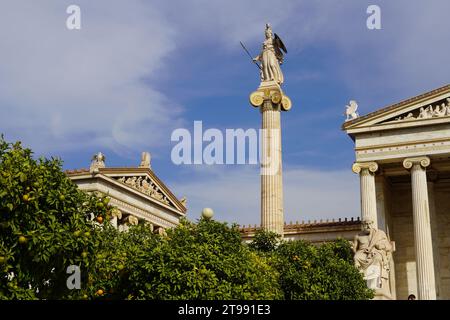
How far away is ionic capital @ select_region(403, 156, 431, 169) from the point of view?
153ft

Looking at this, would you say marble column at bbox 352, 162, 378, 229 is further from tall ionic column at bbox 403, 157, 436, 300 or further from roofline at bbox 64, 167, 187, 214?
roofline at bbox 64, 167, 187, 214

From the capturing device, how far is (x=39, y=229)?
50.4ft

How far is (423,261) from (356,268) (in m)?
21.1

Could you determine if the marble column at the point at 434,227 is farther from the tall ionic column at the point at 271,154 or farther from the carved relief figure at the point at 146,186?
the carved relief figure at the point at 146,186

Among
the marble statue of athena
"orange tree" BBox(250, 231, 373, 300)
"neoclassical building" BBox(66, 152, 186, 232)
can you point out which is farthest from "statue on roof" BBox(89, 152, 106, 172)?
"orange tree" BBox(250, 231, 373, 300)

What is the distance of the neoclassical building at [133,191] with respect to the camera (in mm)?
51062

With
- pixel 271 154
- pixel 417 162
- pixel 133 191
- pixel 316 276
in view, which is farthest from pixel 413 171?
pixel 316 276

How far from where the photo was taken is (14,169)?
635 inches

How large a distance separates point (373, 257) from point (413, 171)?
73.0 ft

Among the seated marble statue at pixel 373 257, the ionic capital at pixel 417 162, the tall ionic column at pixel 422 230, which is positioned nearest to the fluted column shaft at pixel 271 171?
the tall ionic column at pixel 422 230

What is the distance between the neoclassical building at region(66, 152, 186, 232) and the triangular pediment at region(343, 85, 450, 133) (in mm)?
15222

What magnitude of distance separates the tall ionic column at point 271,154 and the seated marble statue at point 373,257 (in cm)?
1463
